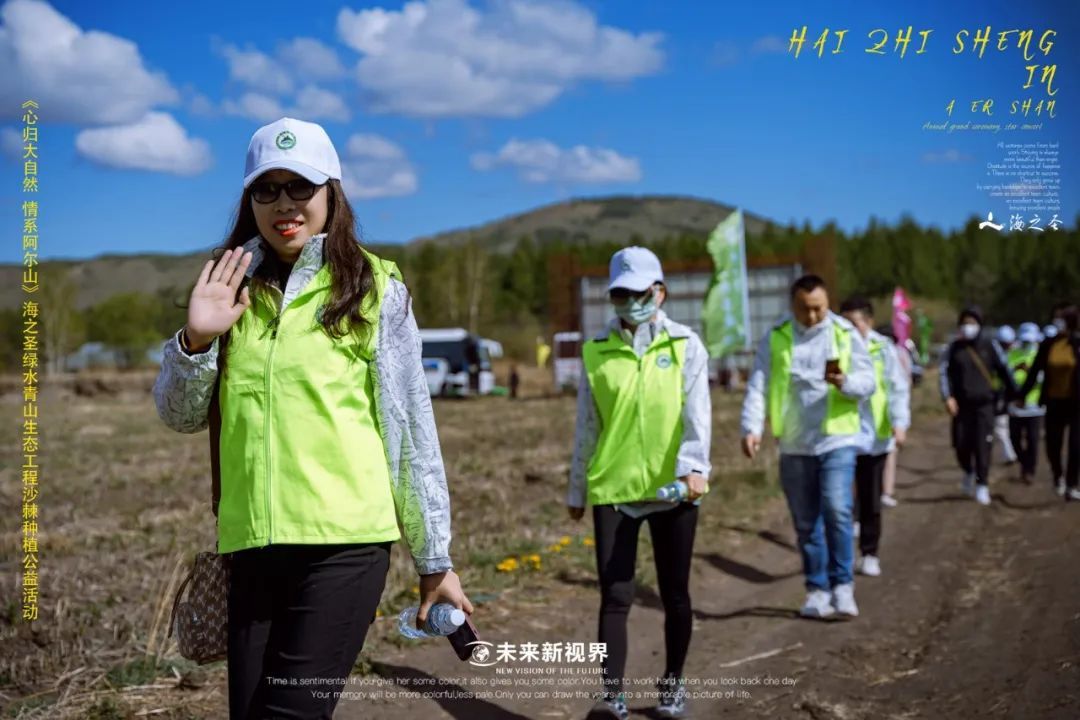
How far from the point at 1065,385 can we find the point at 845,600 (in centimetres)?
583

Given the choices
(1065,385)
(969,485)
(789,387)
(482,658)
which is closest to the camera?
(482,658)

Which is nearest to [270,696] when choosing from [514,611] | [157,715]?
[157,715]

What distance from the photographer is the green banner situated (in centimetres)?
1902

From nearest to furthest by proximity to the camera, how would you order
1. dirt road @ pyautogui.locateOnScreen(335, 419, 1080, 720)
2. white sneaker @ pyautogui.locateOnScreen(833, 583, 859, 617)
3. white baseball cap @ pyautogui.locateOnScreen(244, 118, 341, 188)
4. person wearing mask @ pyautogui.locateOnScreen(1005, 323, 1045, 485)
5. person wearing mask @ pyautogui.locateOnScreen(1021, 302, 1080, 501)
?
white baseball cap @ pyautogui.locateOnScreen(244, 118, 341, 188)
dirt road @ pyautogui.locateOnScreen(335, 419, 1080, 720)
white sneaker @ pyautogui.locateOnScreen(833, 583, 859, 617)
person wearing mask @ pyautogui.locateOnScreen(1021, 302, 1080, 501)
person wearing mask @ pyautogui.locateOnScreen(1005, 323, 1045, 485)

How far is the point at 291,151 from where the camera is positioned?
2.90 metres

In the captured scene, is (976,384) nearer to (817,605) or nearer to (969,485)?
(969,485)

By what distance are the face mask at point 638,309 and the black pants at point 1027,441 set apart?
9733mm

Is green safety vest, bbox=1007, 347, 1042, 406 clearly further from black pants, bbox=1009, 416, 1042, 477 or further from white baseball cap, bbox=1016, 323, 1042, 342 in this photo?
black pants, bbox=1009, 416, 1042, 477

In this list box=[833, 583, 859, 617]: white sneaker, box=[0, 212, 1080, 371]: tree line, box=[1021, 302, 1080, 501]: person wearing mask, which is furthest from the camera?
box=[0, 212, 1080, 371]: tree line

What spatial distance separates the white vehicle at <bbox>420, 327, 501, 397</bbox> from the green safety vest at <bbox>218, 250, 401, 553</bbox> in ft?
124

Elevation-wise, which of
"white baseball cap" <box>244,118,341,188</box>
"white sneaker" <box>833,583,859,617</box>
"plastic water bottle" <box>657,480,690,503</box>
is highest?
"white baseball cap" <box>244,118,341,188</box>

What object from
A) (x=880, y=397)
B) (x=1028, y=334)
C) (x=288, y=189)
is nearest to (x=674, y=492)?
(x=288, y=189)

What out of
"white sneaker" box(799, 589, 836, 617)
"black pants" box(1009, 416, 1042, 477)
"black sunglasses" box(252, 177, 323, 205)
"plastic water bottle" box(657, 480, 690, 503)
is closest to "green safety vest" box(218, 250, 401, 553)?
"black sunglasses" box(252, 177, 323, 205)

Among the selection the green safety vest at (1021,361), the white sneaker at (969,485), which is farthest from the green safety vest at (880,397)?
the green safety vest at (1021,361)
